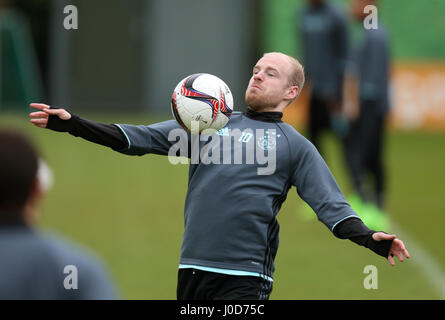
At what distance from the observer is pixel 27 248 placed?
3.07 m

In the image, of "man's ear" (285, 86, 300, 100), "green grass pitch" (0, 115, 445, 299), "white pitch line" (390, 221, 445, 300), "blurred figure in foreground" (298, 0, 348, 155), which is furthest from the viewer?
"blurred figure in foreground" (298, 0, 348, 155)

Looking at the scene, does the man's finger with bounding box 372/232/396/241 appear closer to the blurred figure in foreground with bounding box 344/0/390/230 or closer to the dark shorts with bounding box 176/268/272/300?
the dark shorts with bounding box 176/268/272/300

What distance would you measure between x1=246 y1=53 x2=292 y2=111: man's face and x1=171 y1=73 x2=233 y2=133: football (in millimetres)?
146

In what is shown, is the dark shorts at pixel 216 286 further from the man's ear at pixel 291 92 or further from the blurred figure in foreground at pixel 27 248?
the blurred figure in foreground at pixel 27 248

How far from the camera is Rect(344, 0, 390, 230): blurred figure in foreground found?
11.1m

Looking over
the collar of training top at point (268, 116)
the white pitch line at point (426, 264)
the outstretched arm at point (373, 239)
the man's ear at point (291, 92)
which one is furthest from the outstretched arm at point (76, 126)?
the white pitch line at point (426, 264)

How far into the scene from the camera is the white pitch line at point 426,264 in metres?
8.48

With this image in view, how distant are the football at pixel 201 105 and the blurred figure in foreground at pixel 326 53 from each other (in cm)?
770

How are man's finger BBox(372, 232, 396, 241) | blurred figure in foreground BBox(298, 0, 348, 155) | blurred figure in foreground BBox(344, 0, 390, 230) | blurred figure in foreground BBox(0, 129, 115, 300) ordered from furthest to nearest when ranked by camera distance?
blurred figure in foreground BBox(298, 0, 348, 155) < blurred figure in foreground BBox(344, 0, 390, 230) < man's finger BBox(372, 232, 396, 241) < blurred figure in foreground BBox(0, 129, 115, 300)

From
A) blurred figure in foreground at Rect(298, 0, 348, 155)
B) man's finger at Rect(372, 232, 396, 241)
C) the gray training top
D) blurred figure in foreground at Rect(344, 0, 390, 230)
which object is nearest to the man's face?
the gray training top

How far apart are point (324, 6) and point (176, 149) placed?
8.10 meters

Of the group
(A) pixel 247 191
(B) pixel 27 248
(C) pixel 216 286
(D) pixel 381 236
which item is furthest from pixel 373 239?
(B) pixel 27 248

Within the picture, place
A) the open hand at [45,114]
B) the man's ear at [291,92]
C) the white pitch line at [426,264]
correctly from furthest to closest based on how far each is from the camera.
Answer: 1. the white pitch line at [426,264]
2. the man's ear at [291,92]
3. the open hand at [45,114]
